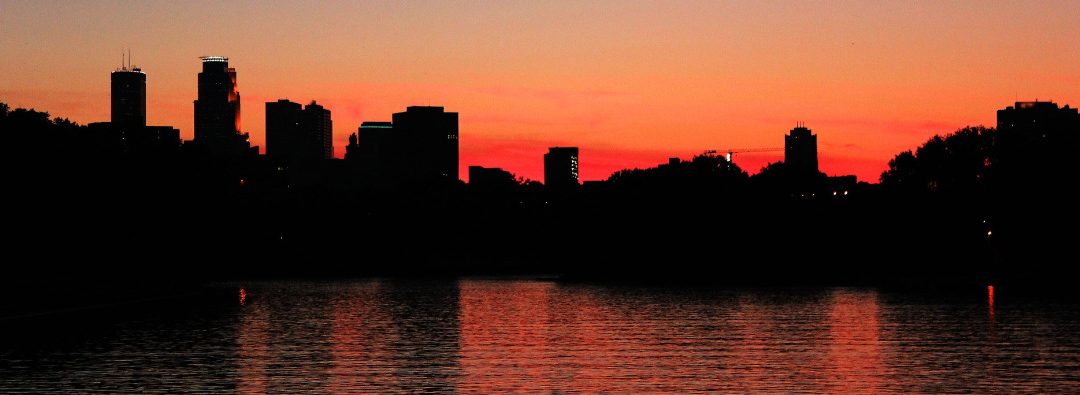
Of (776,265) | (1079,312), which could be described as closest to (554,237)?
(776,265)

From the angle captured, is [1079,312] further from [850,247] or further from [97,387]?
[850,247]

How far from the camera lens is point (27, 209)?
72.9 m

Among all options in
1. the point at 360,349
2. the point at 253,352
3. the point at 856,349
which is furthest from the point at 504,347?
the point at 856,349

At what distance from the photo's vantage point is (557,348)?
3294 centimetres

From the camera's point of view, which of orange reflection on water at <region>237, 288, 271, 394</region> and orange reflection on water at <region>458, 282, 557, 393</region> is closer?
orange reflection on water at <region>237, 288, 271, 394</region>

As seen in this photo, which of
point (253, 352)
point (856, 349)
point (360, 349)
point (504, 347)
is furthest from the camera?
point (504, 347)

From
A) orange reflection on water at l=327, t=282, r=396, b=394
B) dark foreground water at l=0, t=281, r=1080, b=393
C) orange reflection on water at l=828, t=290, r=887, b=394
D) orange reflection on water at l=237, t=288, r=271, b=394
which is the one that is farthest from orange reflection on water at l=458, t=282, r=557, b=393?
orange reflection on water at l=828, t=290, r=887, b=394

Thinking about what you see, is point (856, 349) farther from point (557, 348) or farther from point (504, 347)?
point (504, 347)

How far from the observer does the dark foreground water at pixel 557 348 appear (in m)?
24.9

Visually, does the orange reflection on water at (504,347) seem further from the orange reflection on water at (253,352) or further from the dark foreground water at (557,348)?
the orange reflection on water at (253,352)

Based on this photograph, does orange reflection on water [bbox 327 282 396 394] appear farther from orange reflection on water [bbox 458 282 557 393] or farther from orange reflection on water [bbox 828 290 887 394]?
orange reflection on water [bbox 828 290 887 394]

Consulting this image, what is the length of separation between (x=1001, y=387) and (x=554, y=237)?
12540cm

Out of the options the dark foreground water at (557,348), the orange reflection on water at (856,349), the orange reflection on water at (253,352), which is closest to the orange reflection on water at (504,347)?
the dark foreground water at (557,348)

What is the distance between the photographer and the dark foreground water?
2486 centimetres
